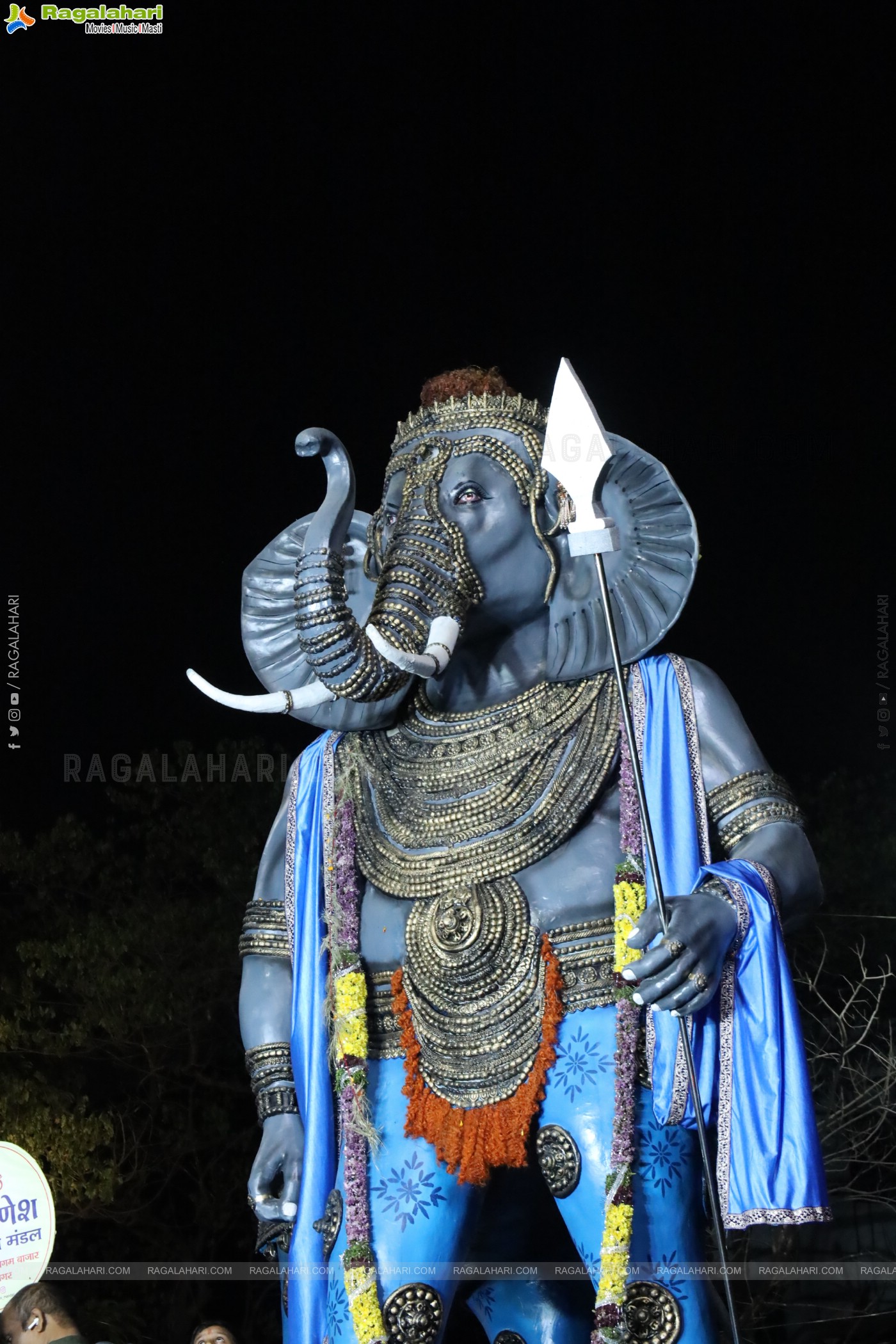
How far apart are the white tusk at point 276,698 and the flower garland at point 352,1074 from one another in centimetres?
23

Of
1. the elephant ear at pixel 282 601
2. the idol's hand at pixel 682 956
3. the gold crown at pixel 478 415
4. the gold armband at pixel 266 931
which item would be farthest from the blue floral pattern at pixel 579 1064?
the gold crown at pixel 478 415

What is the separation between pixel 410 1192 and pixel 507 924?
47cm

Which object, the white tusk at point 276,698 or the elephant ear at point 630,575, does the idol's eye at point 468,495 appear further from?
the white tusk at point 276,698

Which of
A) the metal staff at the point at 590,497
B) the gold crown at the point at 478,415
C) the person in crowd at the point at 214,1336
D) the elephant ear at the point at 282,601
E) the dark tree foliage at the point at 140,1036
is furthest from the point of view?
the dark tree foliage at the point at 140,1036

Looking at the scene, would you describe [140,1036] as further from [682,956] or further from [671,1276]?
[682,956]

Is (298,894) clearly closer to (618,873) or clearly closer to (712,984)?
(618,873)

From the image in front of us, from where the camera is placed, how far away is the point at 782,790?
307cm

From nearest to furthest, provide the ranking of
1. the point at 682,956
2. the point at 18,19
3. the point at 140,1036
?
1. the point at 682,956
2. the point at 18,19
3. the point at 140,1036

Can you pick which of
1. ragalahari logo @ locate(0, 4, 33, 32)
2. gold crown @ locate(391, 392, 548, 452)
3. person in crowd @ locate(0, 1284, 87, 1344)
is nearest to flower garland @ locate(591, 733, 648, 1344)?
gold crown @ locate(391, 392, 548, 452)

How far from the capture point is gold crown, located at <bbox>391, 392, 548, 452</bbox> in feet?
10.8

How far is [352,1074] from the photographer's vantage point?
3072 mm

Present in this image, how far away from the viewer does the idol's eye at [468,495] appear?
126 inches

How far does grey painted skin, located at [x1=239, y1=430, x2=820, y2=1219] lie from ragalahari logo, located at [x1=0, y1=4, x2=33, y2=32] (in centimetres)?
274

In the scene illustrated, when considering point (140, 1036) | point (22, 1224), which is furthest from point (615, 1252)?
point (140, 1036)
